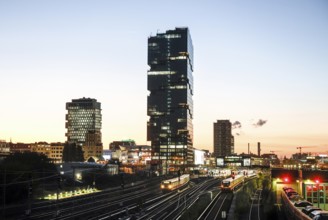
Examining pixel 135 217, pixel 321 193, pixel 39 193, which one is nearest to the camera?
pixel 321 193

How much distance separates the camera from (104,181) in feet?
386

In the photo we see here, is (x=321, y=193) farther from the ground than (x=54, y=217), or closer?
farther from the ground

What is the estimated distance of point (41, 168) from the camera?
103m

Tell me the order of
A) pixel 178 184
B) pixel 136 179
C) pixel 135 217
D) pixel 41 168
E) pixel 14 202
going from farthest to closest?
pixel 136 179, pixel 178 184, pixel 41 168, pixel 14 202, pixel 135 217

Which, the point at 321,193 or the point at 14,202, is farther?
the point at 14,202

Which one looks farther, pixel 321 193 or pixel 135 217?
pixel 135 217

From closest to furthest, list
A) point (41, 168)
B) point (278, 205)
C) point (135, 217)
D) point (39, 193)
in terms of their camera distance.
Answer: point (135, 217) < point (278, 205) < point (39, 193) < point (41, 168)

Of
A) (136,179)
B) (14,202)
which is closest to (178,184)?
(136,179)

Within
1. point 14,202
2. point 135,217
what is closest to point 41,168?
point 14,202

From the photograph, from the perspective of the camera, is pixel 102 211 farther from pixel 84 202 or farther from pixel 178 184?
pixel 178 184

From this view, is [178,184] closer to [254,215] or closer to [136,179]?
[136,179]

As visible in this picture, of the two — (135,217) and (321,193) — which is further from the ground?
(321,193)

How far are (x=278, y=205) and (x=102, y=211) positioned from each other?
25.7 m

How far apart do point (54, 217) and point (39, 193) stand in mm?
31464
